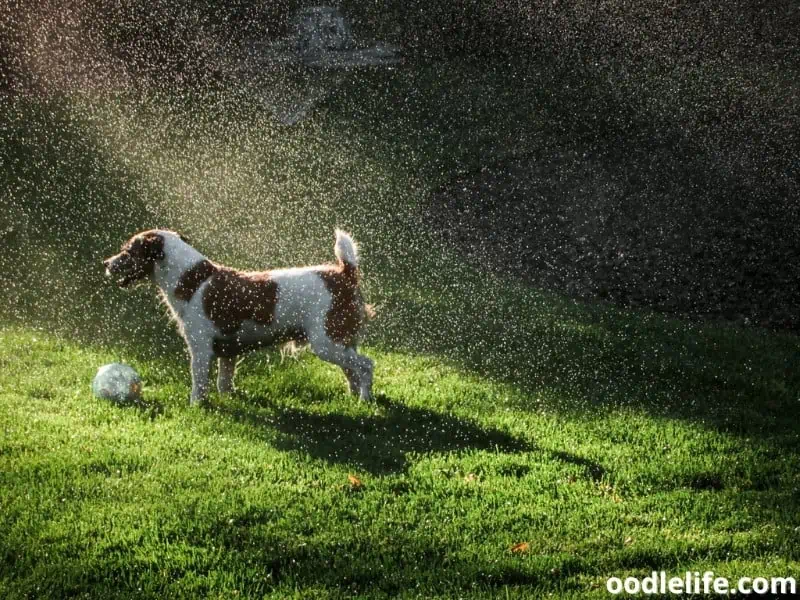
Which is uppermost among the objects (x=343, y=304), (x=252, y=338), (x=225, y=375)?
(x=343, y=304)

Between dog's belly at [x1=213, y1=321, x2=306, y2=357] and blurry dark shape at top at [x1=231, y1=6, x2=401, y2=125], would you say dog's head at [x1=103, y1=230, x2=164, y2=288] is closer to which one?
dog's belly at [x1=213, y1=321, x2=306, y2=357]

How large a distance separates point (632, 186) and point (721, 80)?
3925 millimetres

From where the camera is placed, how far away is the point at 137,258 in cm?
556

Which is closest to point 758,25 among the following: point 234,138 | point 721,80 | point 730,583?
point 721,80

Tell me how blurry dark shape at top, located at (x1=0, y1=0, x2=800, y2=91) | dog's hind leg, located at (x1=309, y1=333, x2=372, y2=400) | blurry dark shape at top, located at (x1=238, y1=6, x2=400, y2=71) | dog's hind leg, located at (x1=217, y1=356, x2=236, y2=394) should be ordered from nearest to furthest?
dog's hind leg, located at (x1=309, y1=333, x2=372, y2=400), dog's hind leg, located at (x1=217, y1=356, x2=236, y2=394), blurry dark shape at top, located at (x1=0, y1=0, x2=800, y2=91), blurry dark shape at top, located at (x1=238, y1=6, x2=400, y2=71)

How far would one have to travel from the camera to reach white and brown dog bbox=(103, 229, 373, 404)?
18.0 ft

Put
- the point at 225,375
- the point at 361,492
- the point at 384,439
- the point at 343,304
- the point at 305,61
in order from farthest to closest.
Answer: the point at 305,61
the point at 225,375
the point at 343,304
the point at 384,439
the point at 361,492

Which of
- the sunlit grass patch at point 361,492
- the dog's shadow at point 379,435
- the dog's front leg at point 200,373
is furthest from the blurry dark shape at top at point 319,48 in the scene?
the dog's shadow at point 379,435

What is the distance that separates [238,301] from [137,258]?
58 centimetres

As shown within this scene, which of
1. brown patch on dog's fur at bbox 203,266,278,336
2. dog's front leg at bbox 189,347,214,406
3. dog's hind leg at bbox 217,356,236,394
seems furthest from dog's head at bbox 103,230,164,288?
dog's hind leg at bbox 217,356,236,394

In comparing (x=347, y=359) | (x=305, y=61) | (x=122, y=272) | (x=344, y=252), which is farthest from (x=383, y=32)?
(x=347, y=359)

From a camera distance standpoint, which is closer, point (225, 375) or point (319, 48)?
point (225, 375)

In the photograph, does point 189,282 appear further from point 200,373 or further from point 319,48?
point 319,48

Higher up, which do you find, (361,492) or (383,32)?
(383,32)
